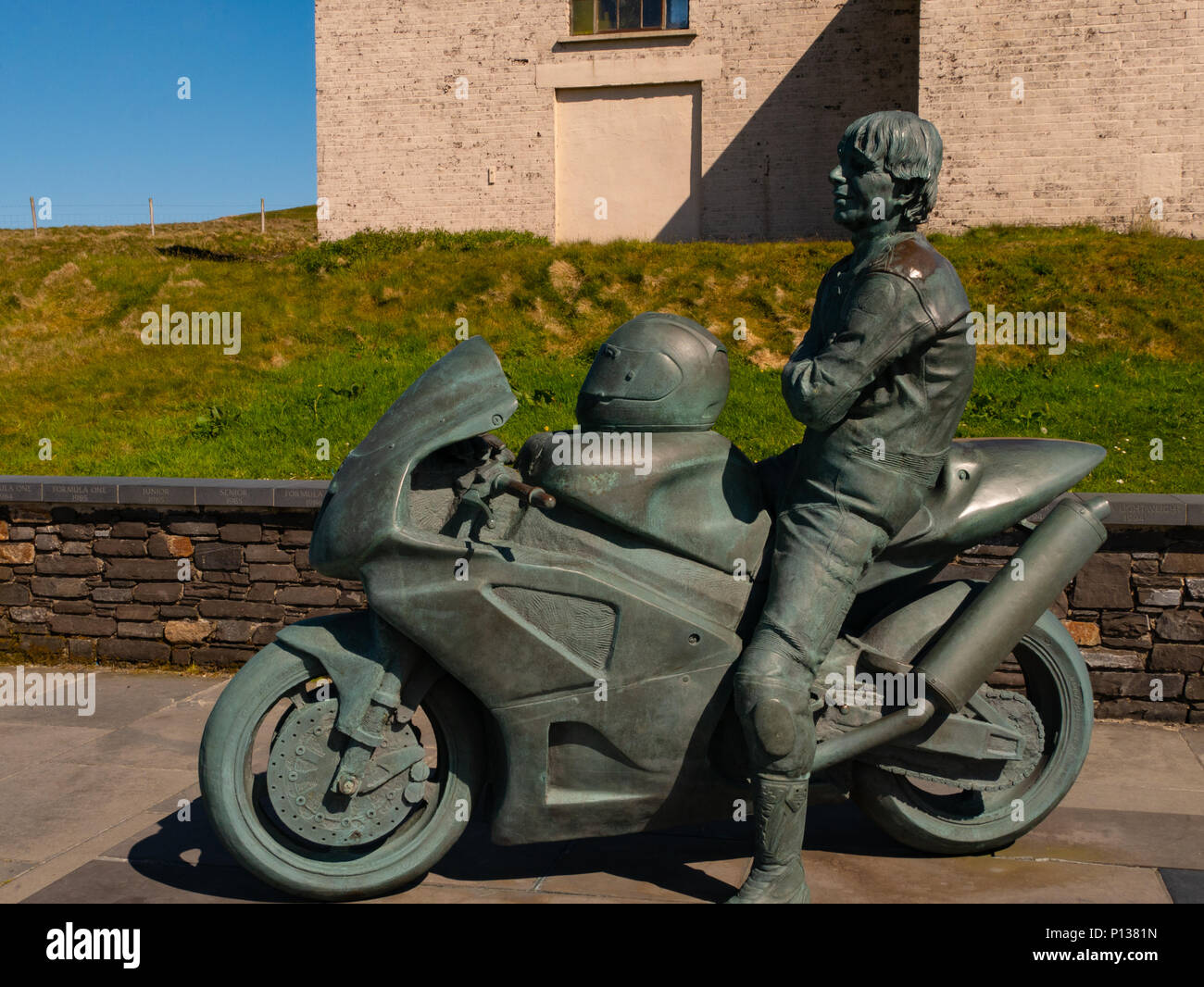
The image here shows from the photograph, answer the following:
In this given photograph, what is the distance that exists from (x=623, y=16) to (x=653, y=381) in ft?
61.4

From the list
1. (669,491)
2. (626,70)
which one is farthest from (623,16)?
(669,491)

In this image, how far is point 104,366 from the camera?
12.2m

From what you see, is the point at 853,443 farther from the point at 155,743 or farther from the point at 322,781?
the point at 155,743

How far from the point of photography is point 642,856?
3854 millimetres

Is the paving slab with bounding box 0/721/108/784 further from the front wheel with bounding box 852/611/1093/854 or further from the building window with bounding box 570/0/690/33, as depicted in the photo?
the building window with bounding box 570/0/690/33

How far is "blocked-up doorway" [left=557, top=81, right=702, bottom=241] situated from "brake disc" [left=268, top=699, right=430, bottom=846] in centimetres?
1765

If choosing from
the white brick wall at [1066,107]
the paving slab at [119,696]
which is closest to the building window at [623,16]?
the white brick wall at [1066,107]

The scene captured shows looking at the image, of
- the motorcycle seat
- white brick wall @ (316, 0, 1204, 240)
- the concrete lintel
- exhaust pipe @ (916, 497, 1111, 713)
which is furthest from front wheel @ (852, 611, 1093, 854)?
the concrete lintel

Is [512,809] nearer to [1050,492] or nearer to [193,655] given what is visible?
[1050,492]

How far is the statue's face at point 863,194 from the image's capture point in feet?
11.2

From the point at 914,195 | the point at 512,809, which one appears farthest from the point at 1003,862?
the point at 914,195

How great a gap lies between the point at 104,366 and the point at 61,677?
658cm

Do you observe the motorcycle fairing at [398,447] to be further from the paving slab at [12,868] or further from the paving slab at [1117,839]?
the paving slab at [1117,839]

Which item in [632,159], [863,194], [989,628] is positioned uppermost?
[632,159]
